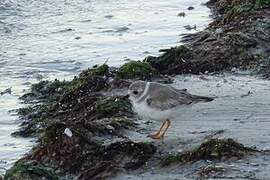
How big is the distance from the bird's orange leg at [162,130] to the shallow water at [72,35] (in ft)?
4.57

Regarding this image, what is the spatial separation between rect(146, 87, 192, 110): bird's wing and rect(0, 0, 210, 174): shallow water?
5.22 feet

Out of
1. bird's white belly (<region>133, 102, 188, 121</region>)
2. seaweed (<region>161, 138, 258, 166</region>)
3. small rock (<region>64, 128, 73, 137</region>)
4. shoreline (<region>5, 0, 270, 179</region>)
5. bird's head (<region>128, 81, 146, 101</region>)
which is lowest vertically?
shoreline (<region>5, 0, 270, 179</region>)

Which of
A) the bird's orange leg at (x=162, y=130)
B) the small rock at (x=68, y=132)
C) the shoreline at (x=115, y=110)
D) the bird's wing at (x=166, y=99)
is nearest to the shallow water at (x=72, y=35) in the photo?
the shoreline at (x=115, y=110)

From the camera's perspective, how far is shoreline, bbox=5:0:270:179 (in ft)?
17.7

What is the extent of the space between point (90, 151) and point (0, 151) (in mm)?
1205

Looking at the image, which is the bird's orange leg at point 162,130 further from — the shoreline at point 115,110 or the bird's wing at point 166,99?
the bird's wing at point 166,99

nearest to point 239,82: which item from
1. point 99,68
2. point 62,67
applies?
point 99,68

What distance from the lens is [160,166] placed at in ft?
17.5

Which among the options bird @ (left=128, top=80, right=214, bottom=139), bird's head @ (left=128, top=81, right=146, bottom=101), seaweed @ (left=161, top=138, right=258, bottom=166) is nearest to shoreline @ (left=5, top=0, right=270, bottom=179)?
seaweed @ (left=161, top=138, right=258, bottom=166)

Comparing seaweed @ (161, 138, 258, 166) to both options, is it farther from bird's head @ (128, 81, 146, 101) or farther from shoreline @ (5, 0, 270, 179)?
bird's head @ (128, 81, 146, 101)

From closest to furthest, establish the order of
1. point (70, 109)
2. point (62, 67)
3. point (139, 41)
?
point (70, 109)
point (62, 67)
point (139, 41)

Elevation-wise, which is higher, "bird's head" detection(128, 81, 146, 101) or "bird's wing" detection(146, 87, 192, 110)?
"bird's head" detection(128, 81, 146, 101)

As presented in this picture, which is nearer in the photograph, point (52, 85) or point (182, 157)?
point (182, 157)

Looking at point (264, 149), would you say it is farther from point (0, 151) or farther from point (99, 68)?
point (99, 68)
